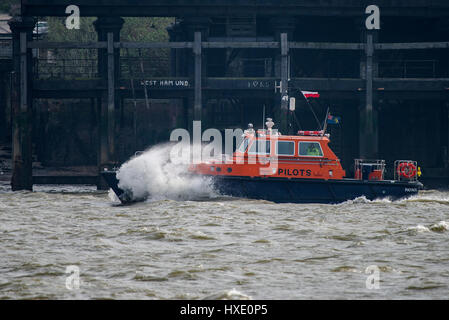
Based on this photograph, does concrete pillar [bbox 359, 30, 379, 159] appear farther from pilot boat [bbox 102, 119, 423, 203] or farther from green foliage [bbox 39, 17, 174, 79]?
green foliage [bbox 39, 17, 174, 79]

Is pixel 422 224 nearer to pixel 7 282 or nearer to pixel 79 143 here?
pixel 7 282

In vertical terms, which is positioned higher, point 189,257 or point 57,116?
point 57,116

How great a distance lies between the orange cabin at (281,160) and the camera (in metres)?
21.1

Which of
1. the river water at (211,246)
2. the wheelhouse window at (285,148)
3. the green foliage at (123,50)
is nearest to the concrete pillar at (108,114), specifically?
the river water at (211,246)

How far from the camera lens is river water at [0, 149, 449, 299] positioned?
11.3 m

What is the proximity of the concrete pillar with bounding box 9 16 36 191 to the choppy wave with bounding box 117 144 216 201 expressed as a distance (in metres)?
7.57

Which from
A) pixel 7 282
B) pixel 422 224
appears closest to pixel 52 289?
pixel 7 282

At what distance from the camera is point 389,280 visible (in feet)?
38.8

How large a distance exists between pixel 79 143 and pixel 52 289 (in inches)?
981

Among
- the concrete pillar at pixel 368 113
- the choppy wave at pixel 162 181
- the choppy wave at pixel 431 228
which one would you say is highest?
the concrete pillar at pixel 368 113
